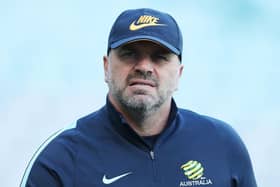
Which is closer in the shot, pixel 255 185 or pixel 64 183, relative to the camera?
pixel 64 183

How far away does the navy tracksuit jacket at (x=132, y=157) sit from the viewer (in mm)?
5148

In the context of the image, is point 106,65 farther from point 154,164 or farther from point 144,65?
point 154,164

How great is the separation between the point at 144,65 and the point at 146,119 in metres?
0.47

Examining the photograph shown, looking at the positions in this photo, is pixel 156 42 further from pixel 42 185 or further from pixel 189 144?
pixel 42 185

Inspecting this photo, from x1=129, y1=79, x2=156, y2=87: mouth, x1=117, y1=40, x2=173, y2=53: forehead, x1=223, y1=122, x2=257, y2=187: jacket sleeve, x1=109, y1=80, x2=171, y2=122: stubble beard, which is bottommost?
x1=223, y1=122, x2=257, y2=187: jacket sleeve

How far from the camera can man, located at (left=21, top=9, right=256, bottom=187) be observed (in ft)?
16.8

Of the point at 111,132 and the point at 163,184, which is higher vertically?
the point at 111,132

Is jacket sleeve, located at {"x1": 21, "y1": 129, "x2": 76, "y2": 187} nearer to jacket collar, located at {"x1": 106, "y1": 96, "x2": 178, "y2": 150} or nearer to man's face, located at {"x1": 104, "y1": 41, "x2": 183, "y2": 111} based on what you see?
jacket collar, located at {"x1": 106, "y1": 96, "x2": 178, "y2": 150}

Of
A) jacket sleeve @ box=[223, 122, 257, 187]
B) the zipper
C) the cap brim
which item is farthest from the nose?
jacket sleeve @ box=[223, 122, 257, 187]

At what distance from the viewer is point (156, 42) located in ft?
17.0

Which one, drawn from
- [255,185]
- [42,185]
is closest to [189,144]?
[255,185]

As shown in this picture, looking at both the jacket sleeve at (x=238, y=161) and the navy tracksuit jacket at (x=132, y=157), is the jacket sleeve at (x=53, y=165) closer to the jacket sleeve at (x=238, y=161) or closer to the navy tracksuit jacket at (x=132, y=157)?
the navy tracksuit jacket at (x=132, y=157)

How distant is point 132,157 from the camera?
5250mm

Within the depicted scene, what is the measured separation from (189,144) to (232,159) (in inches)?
14.7
